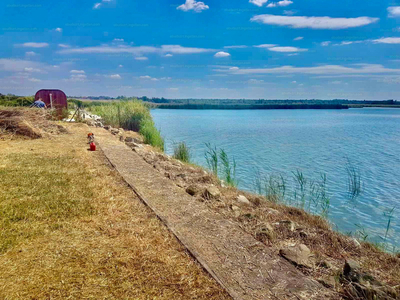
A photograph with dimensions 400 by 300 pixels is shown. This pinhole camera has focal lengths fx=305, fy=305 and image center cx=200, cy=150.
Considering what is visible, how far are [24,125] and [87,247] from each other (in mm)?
9401

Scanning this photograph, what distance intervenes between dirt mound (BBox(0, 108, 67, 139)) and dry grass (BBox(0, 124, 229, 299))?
5.88 metres

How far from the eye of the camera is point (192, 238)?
11.2 feet

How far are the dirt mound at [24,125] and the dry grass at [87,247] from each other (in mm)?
5884

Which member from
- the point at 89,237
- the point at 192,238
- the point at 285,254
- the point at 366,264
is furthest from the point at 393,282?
the point at 89,237

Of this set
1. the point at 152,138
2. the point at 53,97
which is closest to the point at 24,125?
the point at 152,138

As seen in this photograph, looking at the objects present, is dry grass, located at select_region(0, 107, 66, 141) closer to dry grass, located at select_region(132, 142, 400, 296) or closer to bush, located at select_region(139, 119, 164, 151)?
bush, located at select_region(139, 119, 164, 151)

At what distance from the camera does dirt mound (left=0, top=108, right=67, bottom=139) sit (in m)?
10.8

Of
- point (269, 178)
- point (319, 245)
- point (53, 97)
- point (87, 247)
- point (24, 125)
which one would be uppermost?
point (53, 97)

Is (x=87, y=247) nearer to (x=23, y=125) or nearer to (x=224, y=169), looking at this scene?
(x=224, y=169)

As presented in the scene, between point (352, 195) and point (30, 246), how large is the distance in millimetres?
7780

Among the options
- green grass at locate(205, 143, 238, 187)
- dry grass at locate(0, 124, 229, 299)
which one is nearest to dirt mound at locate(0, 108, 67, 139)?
dry grass at locate(0, 124, 229, 299)

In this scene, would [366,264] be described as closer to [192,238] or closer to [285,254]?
[285,254]

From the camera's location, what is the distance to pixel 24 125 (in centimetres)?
1087

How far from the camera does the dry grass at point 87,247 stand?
2520mm
